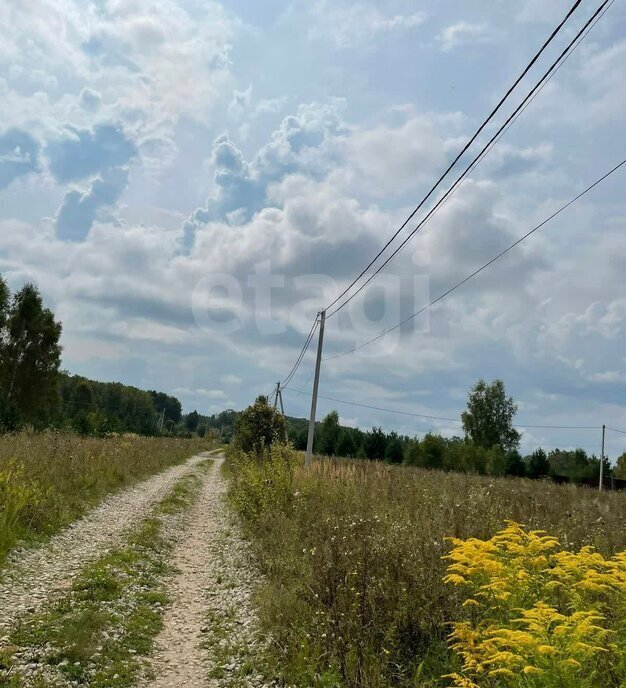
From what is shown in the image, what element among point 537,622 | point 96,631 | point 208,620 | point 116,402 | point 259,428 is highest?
point 116,402

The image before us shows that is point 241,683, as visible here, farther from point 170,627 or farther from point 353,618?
point 170,627

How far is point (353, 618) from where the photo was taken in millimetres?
5324

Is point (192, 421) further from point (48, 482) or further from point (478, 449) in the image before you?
point (48, 482)

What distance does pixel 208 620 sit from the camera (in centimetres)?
653

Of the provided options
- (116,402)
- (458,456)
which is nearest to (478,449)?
(458,456)

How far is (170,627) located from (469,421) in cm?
6790

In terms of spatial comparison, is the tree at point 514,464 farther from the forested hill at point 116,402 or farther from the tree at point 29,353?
the forested hill at point 116,402

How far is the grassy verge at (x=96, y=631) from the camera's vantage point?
4.63 metres

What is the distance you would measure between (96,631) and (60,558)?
10.7 feet

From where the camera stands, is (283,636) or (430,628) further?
(283,636)

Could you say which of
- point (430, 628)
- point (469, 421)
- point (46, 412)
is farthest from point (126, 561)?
point (469, 421)

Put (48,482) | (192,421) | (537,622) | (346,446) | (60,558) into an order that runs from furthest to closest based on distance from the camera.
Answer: (192,421)
(346,446)
(48,482)
(60,558)
(537,622)

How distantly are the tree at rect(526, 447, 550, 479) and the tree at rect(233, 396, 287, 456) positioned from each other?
33651 millimetres

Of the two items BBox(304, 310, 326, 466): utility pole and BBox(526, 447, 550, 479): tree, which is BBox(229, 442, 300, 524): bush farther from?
BBox(526, 447, 550, 479): tree
